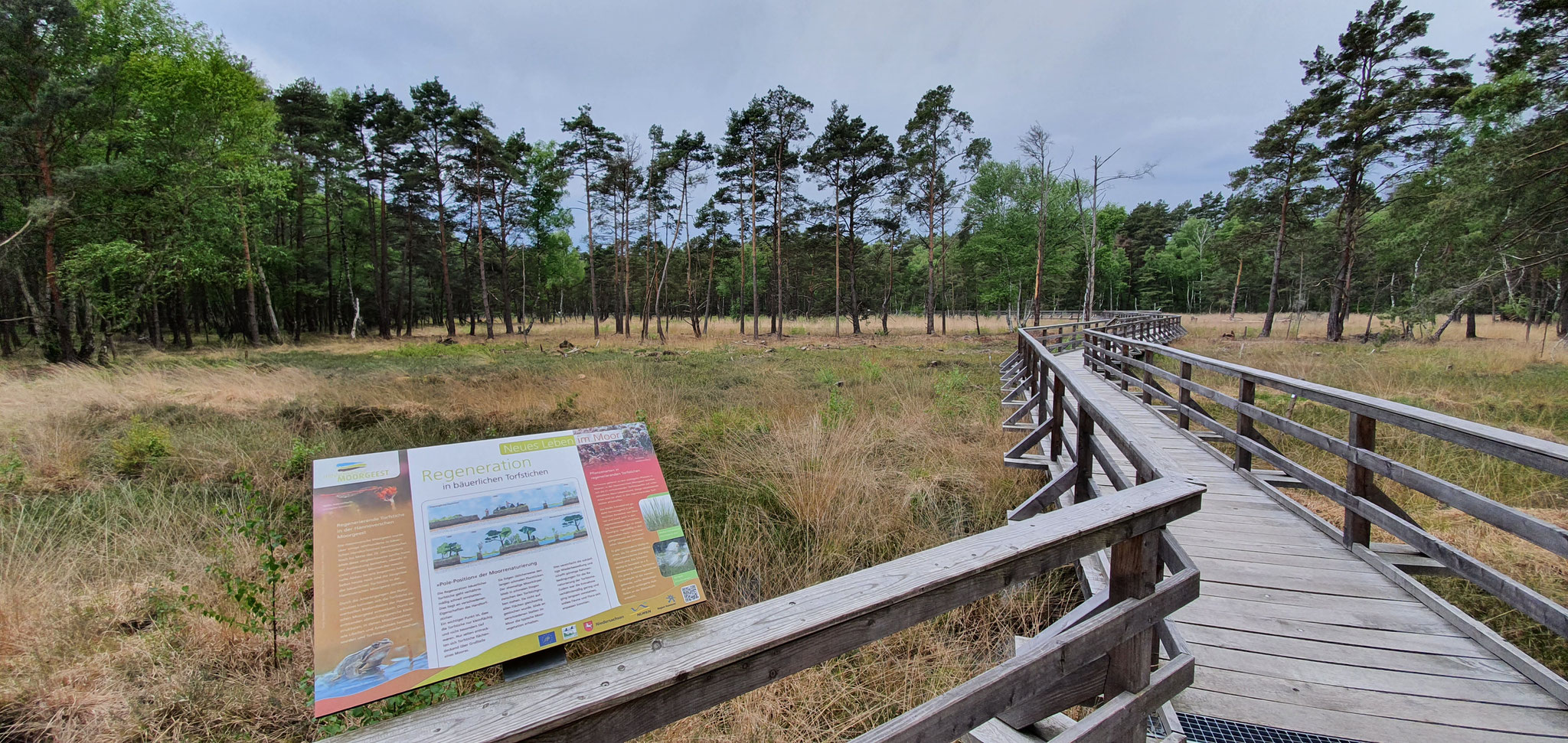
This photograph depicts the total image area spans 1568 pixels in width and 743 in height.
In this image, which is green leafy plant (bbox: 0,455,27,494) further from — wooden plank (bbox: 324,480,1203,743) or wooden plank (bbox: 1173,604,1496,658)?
wooden plank (bbox: 1173,604,1496,658)

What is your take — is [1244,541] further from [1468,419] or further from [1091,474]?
[1468,419]

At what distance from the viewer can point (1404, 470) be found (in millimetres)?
2715

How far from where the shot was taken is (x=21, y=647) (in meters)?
2.71

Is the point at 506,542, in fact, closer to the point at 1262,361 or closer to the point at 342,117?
the point at 1262,361

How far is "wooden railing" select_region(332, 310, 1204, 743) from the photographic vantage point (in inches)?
39.2

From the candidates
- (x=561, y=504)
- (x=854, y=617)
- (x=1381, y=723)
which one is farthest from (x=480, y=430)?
(x=1381, y=723)

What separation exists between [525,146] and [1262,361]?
109 ft

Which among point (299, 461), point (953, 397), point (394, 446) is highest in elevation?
point (953, 397)

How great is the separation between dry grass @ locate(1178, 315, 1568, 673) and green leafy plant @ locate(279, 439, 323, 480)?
9.05 metres

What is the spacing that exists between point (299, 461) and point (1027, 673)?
22.5ft

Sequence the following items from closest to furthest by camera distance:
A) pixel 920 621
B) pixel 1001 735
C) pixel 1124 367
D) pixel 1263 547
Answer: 1. pixel 920 621
2. pixel 1001 735
3. pixel 1263 547
4. pixel 1124 367

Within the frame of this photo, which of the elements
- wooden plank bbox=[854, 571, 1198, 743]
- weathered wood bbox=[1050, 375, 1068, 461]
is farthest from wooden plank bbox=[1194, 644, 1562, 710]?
weathered wood bbox=[1050, 375, 1068, 461]

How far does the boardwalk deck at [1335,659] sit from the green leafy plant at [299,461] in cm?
682

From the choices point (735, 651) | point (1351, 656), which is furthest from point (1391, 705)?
point (735, 651)
